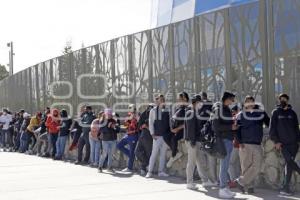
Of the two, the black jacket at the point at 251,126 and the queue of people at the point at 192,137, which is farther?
the black jacket at the point at 251,126

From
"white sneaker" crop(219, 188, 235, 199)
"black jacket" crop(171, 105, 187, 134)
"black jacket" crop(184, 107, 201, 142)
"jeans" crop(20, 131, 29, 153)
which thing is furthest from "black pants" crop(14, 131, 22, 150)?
"white sneaker" crop(219, 188, 235, 199)

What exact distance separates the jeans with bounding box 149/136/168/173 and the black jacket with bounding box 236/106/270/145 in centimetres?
309

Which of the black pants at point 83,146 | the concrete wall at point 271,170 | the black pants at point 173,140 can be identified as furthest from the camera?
the black pants at point 83,146

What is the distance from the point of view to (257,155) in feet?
33.6

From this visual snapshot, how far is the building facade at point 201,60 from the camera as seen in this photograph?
442 inches

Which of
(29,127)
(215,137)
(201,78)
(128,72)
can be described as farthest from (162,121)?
(29,127)

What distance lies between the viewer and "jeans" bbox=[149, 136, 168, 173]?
43.3ft

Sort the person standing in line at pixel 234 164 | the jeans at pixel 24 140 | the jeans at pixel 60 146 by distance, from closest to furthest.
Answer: the person standing in line at pixel 234 164 < the jeans at pixel 60 146 < the jeans at pixel 24 140

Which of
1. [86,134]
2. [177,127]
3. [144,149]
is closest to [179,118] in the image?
[177,127]

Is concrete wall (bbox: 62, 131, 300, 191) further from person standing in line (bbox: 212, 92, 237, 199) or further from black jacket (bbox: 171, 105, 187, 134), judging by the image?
black jacket (bbox: 171, 105, 187, 134)

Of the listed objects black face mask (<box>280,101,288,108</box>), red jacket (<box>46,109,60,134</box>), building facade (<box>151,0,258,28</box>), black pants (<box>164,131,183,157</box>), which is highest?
building facade (<box>151,0,258,28</box>)

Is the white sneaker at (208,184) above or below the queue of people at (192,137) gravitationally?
below

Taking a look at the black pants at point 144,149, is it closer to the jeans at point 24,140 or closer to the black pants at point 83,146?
the black pants at point 83,146

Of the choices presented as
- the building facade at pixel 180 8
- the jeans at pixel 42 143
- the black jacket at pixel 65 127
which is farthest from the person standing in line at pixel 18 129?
the building facade at pixel 180 8
